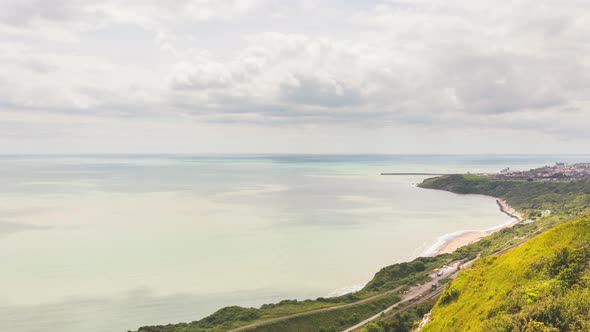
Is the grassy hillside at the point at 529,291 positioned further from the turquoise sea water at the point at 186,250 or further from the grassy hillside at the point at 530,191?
the grassy hillside at the point at 530,191

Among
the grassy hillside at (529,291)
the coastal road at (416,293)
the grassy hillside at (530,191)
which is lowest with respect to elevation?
the coastal road at (416,293)

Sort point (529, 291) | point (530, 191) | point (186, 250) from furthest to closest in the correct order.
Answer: point (530, 191) → point (186, 250) → point (529, 291)

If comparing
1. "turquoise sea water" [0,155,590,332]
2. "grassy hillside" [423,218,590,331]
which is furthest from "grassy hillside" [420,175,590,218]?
"grassy hillside" [423,218,590,331]

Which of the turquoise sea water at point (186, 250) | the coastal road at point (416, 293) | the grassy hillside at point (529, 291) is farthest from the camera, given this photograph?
the turquoise sea water at point (186, 250)

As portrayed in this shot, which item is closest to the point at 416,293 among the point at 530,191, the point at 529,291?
the point at 529,291

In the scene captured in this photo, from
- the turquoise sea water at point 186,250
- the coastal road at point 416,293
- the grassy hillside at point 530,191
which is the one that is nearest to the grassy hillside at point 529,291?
the coastal road at point 416,293

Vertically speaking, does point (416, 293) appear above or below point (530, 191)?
below

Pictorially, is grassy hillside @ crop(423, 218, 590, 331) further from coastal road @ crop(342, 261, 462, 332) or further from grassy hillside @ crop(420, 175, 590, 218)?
grassy hillside @ crop(420, 175, 590, 218)

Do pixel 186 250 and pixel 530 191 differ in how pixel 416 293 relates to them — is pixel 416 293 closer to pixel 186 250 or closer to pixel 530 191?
pixel 186 250
